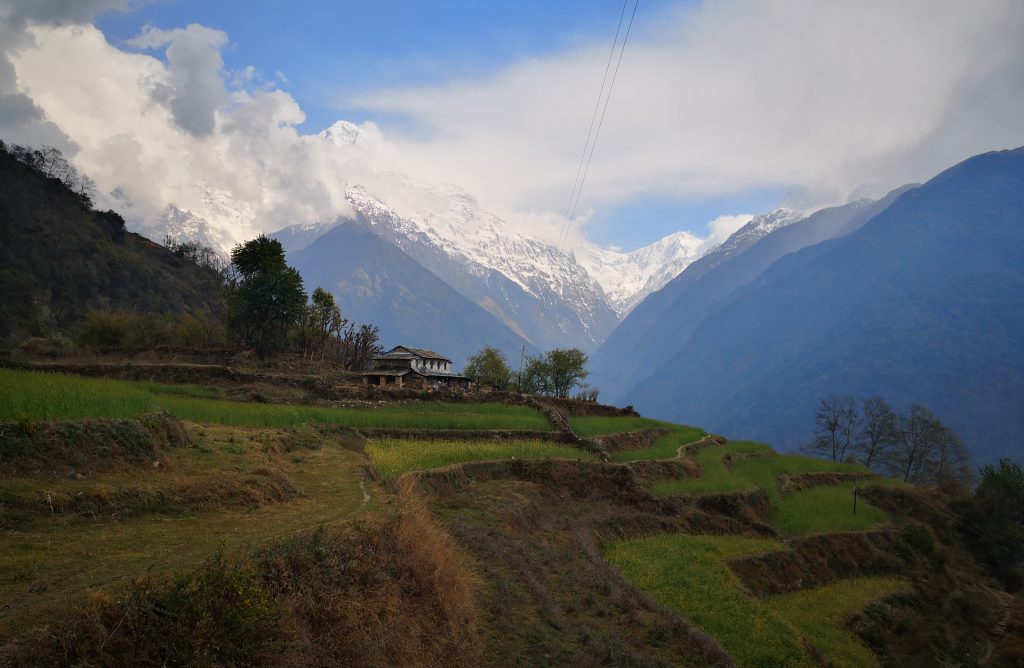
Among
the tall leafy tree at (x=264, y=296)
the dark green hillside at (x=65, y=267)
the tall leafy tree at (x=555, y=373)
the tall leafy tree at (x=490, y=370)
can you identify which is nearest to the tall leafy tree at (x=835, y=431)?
the tall leafy tree at (x=555, y=373)

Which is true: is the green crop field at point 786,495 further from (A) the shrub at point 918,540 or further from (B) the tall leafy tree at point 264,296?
(B) the tall leafy tree at point 264,296

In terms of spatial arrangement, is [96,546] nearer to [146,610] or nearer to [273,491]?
[146,610]

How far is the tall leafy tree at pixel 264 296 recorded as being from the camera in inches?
1921

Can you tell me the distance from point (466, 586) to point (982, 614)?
31926 mm

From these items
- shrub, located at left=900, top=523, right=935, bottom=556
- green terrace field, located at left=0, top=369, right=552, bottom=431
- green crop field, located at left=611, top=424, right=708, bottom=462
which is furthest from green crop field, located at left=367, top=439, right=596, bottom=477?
shrub, located at left=900, top=523, right=935, bottom=556

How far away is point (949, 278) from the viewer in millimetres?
142250

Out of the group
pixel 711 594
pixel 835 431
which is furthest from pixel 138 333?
pixel 835 431

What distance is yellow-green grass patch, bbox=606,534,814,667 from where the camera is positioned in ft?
47.2

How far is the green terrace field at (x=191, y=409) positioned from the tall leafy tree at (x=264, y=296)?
18.1 m

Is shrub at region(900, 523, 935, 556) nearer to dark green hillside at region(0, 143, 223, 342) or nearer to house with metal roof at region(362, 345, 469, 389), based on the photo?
house with metal roof at region(362, 345, 469, 389)

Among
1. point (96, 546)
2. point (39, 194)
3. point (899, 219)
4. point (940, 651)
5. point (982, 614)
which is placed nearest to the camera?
point (96, 546)

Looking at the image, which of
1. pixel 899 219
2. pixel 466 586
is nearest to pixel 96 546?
pixel 466 586

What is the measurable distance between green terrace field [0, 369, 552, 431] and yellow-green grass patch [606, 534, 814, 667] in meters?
12.7

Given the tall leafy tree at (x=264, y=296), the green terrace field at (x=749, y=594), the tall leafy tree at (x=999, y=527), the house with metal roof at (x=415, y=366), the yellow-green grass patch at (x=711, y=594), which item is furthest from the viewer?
the house with metal roof at (x=415, y=366)
